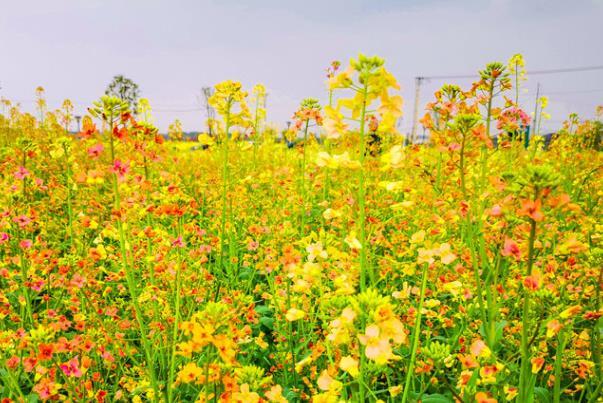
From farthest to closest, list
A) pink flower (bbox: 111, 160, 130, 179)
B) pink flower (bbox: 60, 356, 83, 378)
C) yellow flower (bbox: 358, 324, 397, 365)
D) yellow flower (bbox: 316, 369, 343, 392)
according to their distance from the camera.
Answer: pink flower (bbox: 60, 356, 83, 378) → pink flower (bbox: 111, 160, 130, 179) → yellow flower (bbox: 316, 369, 343, 392) → yellow flower (bbox: 358, 324, 397, 365)

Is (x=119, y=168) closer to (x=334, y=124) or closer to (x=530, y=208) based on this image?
(x=334, y=124)

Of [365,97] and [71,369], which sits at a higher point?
[365,97]

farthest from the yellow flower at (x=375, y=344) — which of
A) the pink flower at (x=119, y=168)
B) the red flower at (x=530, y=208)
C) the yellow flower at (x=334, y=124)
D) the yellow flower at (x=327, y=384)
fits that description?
the pink flower at (x=119, y=168)

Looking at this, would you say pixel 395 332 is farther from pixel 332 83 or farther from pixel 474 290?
pixel 474 290

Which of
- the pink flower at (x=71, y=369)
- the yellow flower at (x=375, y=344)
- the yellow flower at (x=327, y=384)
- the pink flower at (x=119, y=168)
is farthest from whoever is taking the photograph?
the pink flower at (x=71, y=369)

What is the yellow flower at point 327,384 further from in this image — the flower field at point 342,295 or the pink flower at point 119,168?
the pink flower at point 119,168

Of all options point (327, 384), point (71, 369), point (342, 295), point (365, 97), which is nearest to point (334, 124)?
point (365, 97)

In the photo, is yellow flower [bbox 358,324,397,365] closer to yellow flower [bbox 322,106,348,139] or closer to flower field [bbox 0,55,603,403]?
flower field [bbox 0,55,603,403]

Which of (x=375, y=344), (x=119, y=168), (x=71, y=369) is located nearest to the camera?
(x=375, y=344)

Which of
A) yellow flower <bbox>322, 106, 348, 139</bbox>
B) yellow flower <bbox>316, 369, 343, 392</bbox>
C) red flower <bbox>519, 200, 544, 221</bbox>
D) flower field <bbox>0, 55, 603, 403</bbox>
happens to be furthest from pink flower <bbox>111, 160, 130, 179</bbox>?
red flower <bbox>519, 200, 544, 221</bbox>

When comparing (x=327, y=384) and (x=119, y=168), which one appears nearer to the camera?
(x=327, y=384)

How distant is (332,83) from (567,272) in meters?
1.59

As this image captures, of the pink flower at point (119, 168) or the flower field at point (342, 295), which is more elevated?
the pink flower at point (119, 168)

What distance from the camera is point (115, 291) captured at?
319cm
